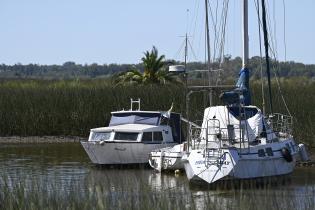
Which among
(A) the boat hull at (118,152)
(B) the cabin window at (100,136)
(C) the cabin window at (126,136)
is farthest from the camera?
(B) the cabin window at (100,136)

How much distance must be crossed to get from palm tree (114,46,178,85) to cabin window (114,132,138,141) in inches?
1035

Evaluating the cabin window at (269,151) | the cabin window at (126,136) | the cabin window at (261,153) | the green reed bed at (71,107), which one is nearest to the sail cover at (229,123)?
the cabin window at (269,151)

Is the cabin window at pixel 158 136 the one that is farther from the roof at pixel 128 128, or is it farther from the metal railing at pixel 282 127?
the metal railing at pixel 282 127

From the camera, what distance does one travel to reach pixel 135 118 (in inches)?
1326

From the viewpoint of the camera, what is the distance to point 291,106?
3947 cm

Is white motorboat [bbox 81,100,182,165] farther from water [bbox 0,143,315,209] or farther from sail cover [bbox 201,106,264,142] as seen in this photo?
sail cover [bbox 201,106,264,142]

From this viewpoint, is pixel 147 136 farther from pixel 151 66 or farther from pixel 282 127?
pixel 151 66

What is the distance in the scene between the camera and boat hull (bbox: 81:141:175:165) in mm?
31719

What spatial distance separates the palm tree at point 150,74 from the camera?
58875 mm

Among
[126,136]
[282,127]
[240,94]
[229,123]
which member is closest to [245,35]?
[240,94]

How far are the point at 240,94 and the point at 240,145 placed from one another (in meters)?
3.36

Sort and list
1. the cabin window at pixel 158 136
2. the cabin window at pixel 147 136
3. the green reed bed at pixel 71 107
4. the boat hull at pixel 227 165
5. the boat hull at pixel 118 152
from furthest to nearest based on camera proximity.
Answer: the green reed bed at pixel 71 107 → the cabin window at pixel 158 136 → the cabin window at pixel 147 136 → the boat hull at pixel 118 152 → the boat hull at pixel 227 165

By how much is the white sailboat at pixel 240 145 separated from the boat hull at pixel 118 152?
4.60 meters

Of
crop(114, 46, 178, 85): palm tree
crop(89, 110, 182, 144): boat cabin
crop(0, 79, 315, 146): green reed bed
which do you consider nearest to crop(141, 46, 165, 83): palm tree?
crop(114, 46, 178, 85): palm tree
